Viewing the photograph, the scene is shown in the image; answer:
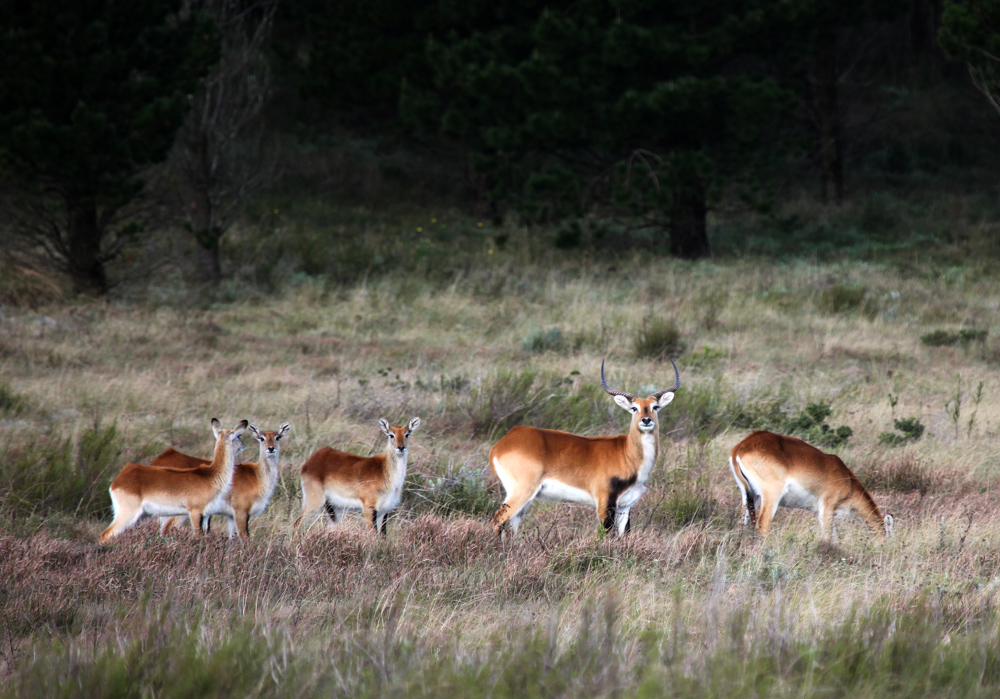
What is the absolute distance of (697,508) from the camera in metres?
6.27

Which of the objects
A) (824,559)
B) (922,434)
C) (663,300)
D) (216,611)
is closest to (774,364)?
(922,434)

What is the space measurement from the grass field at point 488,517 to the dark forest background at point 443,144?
2.55m

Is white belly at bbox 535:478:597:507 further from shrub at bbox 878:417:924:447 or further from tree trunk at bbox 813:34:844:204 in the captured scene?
tree trunk at bbox 813:34:844:204

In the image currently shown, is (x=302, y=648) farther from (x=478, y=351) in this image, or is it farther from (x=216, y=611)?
(x=478, y=351)

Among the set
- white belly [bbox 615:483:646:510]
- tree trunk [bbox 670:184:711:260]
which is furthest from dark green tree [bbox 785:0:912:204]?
white belly [bbox 615:483:646:510]

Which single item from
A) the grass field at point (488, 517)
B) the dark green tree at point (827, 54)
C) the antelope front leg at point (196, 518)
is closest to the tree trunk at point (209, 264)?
the grass field at point (488, 517)

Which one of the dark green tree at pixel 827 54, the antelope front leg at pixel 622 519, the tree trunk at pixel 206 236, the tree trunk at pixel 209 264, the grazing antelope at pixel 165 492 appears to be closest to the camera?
the grazing antelope at pixel 165 492

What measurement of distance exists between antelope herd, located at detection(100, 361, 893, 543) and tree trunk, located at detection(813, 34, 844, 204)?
19630mm

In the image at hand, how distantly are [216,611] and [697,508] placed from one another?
3237 millimetres

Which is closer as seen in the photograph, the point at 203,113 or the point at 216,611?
the point at 216,611

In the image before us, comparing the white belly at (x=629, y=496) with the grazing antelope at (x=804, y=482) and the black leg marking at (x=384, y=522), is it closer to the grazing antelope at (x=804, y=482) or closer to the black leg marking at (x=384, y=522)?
the grazing antelope at (x=804, y=482)

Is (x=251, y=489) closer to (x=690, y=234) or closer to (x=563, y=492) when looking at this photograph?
(x=563, y=492)

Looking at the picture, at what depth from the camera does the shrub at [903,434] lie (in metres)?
8.16

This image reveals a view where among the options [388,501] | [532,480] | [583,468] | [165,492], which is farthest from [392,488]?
[165,492]
